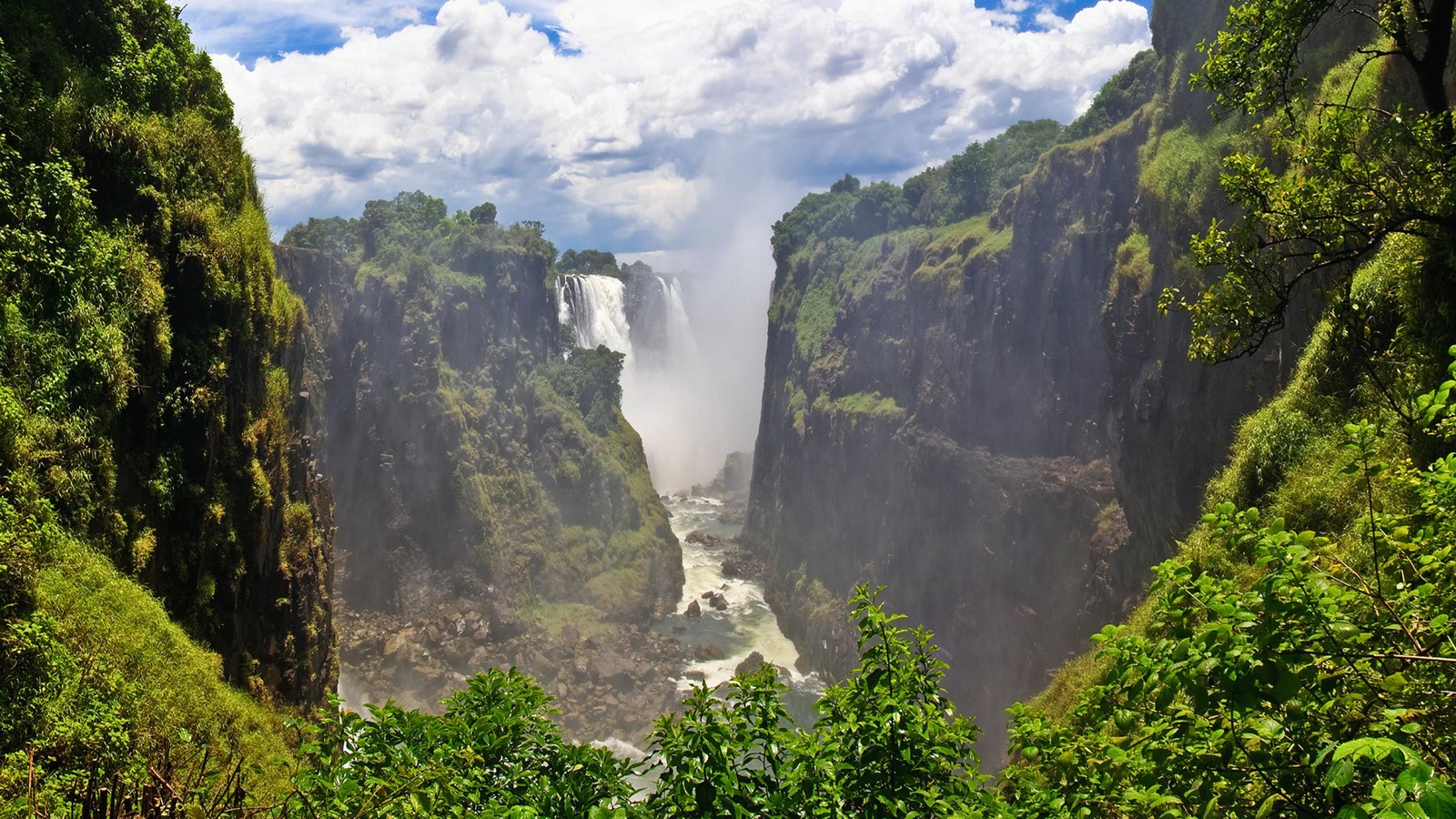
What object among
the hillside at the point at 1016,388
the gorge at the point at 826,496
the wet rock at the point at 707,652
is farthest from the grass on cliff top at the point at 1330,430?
the wet rock at the point at 707,652

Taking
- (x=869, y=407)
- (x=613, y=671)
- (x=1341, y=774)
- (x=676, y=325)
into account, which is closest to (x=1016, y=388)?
(x=869, y=407)

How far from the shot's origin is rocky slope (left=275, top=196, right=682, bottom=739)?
51.2 metres

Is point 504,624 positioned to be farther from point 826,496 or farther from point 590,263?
point 590,263

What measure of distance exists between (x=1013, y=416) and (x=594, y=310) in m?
45.3

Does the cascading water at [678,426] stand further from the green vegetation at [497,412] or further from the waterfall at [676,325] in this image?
the green vegetation at [497,412]

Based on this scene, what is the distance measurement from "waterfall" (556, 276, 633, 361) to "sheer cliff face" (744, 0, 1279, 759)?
67.3 ft

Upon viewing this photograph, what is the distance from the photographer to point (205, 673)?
14125 mm

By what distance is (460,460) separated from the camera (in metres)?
58.4

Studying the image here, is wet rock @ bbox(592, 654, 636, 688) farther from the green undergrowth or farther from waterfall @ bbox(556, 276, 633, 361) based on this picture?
the green undergrowth

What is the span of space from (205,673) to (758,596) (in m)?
55.2

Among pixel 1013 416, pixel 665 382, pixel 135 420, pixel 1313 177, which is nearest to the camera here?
pixel 1313 177

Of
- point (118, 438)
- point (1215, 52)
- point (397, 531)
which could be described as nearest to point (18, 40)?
point (118, 438)

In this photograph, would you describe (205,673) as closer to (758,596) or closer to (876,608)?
(876,608)

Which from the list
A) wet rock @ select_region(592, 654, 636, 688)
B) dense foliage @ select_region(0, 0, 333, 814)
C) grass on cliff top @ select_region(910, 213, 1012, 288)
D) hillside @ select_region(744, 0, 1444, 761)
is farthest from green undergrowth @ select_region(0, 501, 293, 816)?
grass on cliff top @ select_region(910, 213, 1012, 288)
